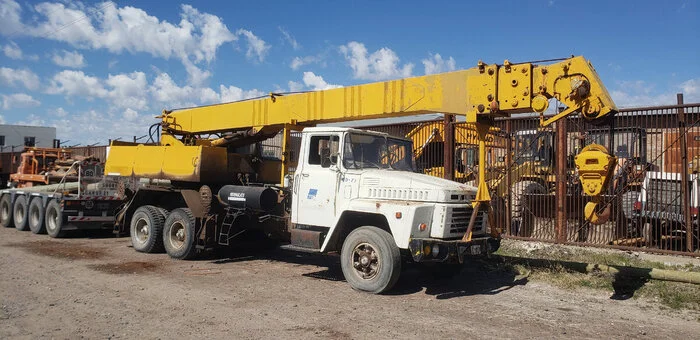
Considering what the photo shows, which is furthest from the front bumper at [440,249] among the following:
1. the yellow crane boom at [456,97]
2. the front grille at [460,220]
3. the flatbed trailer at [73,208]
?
the flatbed trailer at [73,208]

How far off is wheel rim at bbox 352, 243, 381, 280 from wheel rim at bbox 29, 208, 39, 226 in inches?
468

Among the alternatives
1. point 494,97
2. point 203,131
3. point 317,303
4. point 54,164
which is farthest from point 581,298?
point 54,164

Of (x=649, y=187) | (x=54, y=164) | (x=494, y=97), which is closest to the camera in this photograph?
(x=494, y=97)

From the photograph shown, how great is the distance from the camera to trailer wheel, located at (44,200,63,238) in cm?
1404

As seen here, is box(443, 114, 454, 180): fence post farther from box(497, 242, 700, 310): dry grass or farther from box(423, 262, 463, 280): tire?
box(423, 262, 463, 280): tire

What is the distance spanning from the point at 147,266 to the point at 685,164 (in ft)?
33.2

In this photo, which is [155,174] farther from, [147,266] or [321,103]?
[321,103]

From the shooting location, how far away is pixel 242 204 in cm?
973

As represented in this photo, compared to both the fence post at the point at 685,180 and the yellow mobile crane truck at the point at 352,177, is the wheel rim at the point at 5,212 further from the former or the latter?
the fence post at the point at 685,180

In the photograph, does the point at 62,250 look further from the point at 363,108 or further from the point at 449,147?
the point at 449,147

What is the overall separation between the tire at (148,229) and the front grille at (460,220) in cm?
667

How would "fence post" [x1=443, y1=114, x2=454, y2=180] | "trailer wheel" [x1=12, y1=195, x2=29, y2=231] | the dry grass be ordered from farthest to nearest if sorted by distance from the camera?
"trailer wheel" [x1=12, y1=195, x2=29, y2=231], "fence post" [x1=443, y1=114, x2=454, y2=180], the dry grass

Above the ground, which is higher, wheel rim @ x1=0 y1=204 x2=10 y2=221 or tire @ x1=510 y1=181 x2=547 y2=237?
tire @ x1=510 y1=181 x2=547 y2=237

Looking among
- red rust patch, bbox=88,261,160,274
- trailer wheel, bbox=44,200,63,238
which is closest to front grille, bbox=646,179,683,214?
red rust patch, bbox=88,261,160,274
